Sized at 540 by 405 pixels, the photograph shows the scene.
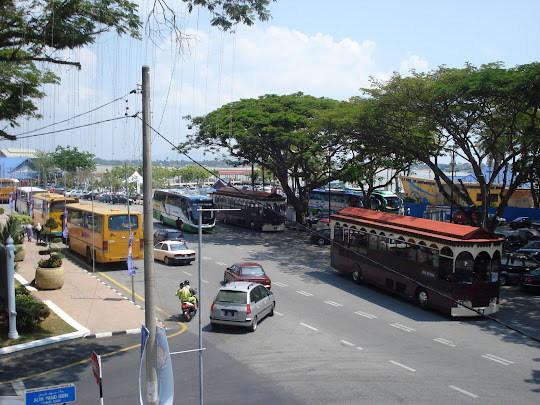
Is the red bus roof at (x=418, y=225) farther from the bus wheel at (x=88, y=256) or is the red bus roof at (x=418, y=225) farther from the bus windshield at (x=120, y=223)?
the bus wheel at (x=88, y=256)

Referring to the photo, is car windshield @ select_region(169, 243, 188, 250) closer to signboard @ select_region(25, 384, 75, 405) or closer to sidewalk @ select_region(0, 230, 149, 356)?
sidewalk @ select_region(0, 230, 149, 356)

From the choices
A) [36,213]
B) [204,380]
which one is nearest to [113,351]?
[204,380]

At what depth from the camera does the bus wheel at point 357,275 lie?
2240 cm

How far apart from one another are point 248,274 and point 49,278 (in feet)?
25.6

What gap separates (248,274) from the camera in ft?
67.0

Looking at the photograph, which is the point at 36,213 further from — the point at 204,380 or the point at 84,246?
the point at 204,380

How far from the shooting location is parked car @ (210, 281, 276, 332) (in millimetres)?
15281

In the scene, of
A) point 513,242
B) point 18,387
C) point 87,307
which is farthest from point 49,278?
point 513,242

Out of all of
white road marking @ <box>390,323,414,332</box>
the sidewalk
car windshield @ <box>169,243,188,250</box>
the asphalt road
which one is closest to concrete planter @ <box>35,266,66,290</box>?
the sidewalk

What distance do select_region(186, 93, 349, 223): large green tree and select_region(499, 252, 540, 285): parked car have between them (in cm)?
1253

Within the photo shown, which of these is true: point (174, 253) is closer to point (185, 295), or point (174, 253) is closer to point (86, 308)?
point (86, 308)

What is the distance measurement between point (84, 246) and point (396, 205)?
1321 inches

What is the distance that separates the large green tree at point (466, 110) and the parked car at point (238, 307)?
45.2 ft

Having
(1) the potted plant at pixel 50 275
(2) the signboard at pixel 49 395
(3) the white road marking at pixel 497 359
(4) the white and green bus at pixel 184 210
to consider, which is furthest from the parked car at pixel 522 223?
(2) the signboard at pixel 49 395
